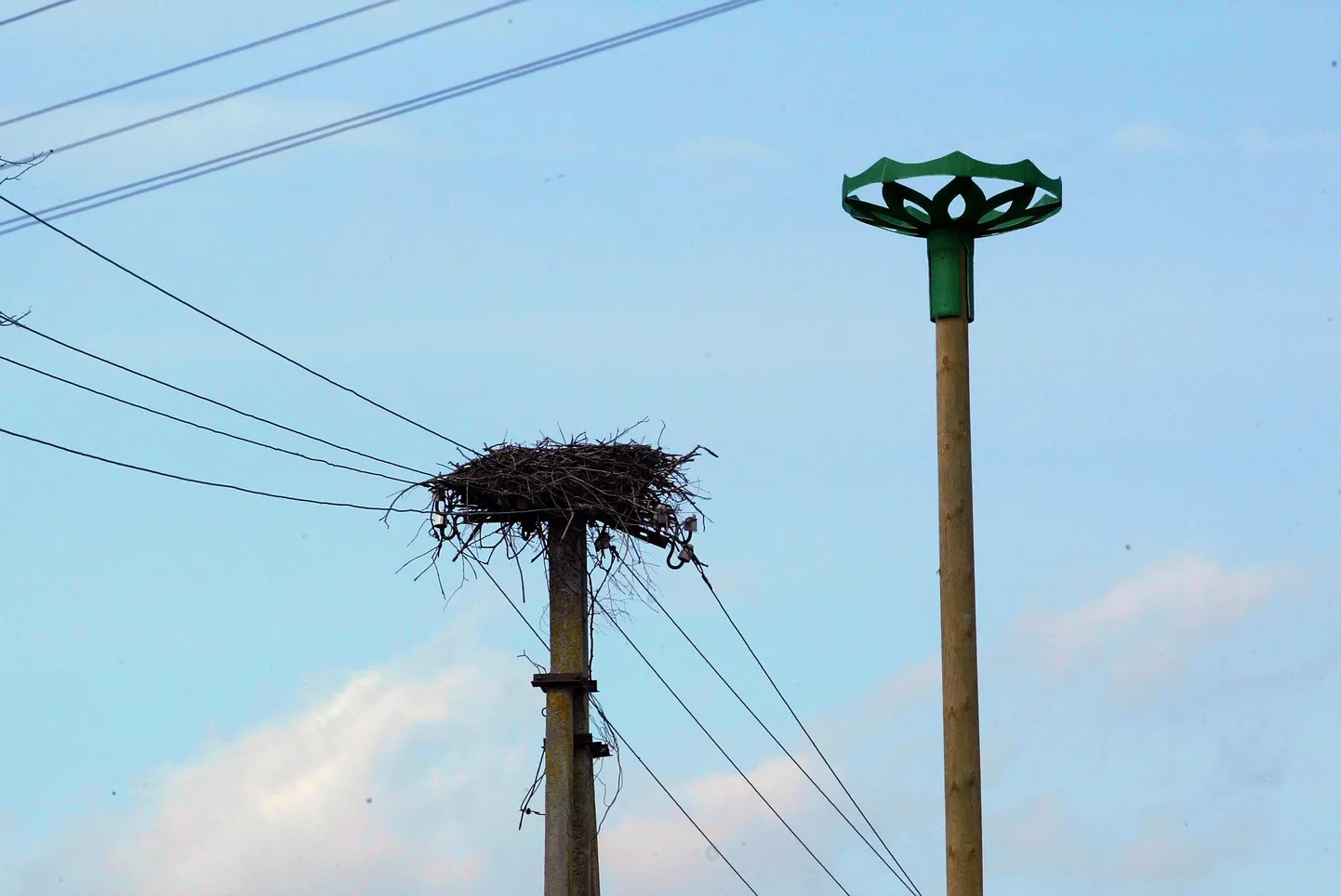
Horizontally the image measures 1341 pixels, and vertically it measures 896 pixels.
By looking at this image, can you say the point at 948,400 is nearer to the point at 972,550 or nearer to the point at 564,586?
the point at 972,550

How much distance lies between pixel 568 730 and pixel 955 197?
15.4 feet

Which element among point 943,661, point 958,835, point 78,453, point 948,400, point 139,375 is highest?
point 139,375

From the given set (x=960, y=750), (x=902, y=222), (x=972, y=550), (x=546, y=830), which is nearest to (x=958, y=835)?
(x=960, y=750)

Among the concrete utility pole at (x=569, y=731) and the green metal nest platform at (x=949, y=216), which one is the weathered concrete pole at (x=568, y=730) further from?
the green metal nest platform at (x=949, y=216)

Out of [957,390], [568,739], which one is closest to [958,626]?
[957,390]

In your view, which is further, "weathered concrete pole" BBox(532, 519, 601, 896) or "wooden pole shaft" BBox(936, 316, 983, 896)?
"weathered concrete pole" BBox(532, 519, 601, 896)

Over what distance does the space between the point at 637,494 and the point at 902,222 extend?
4.13 m

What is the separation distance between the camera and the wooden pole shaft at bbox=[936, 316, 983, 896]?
21.3 feet

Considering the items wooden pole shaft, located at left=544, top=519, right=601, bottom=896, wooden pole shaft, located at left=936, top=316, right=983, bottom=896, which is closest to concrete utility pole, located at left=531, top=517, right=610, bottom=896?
wooden pole shaft, located at left=544, top=519, right=601, bottom=896

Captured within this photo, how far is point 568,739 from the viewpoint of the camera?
1038cm

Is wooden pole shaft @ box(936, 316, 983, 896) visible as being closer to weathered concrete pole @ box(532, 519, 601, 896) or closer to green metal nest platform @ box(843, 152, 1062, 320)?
green metal nest platform @ box(843, 152, 1062, 320)

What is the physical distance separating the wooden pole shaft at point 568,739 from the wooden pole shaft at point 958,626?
13.3 feet

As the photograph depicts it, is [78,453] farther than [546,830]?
No

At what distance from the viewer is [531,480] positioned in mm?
10539
